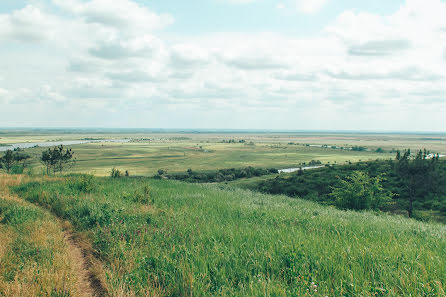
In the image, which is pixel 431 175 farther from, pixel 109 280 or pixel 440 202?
pixel 109 280

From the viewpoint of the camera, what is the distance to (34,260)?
22.3 feet

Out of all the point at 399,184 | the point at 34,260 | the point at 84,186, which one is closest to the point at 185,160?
the point at 399,184

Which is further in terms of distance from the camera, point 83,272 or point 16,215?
point 16,215

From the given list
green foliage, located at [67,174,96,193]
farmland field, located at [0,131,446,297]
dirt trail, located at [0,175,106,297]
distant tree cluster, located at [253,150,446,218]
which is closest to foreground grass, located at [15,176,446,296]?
farmland field, located at [0,131,446,297]

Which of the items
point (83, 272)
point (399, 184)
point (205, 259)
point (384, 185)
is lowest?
point (384, 185)

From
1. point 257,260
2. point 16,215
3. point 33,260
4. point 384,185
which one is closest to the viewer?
point 257,260

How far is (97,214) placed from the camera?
1077 centimetres

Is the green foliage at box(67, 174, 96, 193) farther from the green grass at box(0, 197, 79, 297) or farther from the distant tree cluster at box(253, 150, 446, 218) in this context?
the distant tree cluster at box(253, 150, 446, 218)

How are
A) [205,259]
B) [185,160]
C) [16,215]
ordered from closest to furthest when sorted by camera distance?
1. [205,259]
2. [16,215]
3. [185,160]

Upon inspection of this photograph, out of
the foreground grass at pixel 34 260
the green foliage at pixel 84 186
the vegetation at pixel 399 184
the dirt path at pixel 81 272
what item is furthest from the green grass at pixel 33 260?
the vegetation at pixel 399 184

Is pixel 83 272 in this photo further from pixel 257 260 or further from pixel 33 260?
pixel 257 260

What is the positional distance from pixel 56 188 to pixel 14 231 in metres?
9.20

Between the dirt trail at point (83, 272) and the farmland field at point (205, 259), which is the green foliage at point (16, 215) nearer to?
the farmland field at point (205, 259)

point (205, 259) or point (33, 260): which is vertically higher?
point (205, 259)
